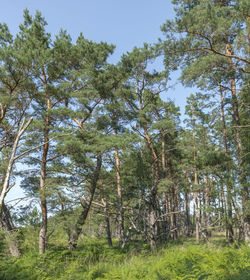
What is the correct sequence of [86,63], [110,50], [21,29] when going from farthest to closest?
1. [110,50]
2. [86,63]
3. [21,29]

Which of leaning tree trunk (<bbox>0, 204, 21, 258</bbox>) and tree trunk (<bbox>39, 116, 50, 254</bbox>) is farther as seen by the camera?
tree trunk (<bbox>39, 116, 50, 254</bbox>)

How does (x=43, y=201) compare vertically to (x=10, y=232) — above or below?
above

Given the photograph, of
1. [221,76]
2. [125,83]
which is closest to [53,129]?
[125,83]

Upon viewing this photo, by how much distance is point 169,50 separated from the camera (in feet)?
27.6

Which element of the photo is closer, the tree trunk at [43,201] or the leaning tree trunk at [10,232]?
the leaning tree trunk at [10,232]

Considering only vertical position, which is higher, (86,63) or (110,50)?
(110,50)

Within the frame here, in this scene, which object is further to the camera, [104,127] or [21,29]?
[104,127]

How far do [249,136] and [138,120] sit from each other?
7.44 m

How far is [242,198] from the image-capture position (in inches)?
372

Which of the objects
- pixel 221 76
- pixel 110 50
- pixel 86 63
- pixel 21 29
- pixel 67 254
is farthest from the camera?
pixel 110 50

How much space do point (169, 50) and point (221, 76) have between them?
11.6 ft

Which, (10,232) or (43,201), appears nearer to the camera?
(10,232)

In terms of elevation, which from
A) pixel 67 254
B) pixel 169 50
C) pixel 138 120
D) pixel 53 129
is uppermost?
pixel 169 50

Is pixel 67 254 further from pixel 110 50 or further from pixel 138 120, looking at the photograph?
pixel 110 50
